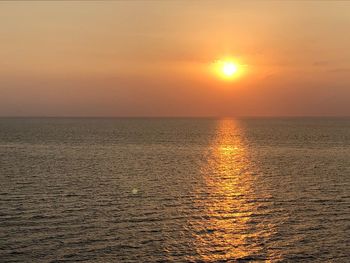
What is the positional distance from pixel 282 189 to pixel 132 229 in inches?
1029

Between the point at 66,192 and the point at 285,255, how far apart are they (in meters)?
29.3

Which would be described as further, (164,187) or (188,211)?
(164,187)

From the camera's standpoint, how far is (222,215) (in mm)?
40688

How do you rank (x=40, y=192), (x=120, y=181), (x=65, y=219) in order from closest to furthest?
(x=65, y=219) → (x=40, y=192) → (x=120, y=181)

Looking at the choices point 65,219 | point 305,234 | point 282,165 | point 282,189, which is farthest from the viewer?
point 282,165

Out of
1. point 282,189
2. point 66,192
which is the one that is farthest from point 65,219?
point 282,189

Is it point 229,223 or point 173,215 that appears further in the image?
point 173,215

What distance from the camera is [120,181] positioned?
6075cm

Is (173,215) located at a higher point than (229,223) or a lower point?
higher

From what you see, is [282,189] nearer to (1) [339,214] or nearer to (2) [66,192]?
(1) [339,214]

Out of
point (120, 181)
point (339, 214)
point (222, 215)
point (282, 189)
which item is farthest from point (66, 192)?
point (339, 214)

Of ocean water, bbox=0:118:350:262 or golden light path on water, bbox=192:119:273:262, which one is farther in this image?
golden light path on water, bbox=192:119:273:262

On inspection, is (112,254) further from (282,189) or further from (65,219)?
(282,189)

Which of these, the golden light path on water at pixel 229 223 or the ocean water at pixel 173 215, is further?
the golden light path on water at pixel 229 223
